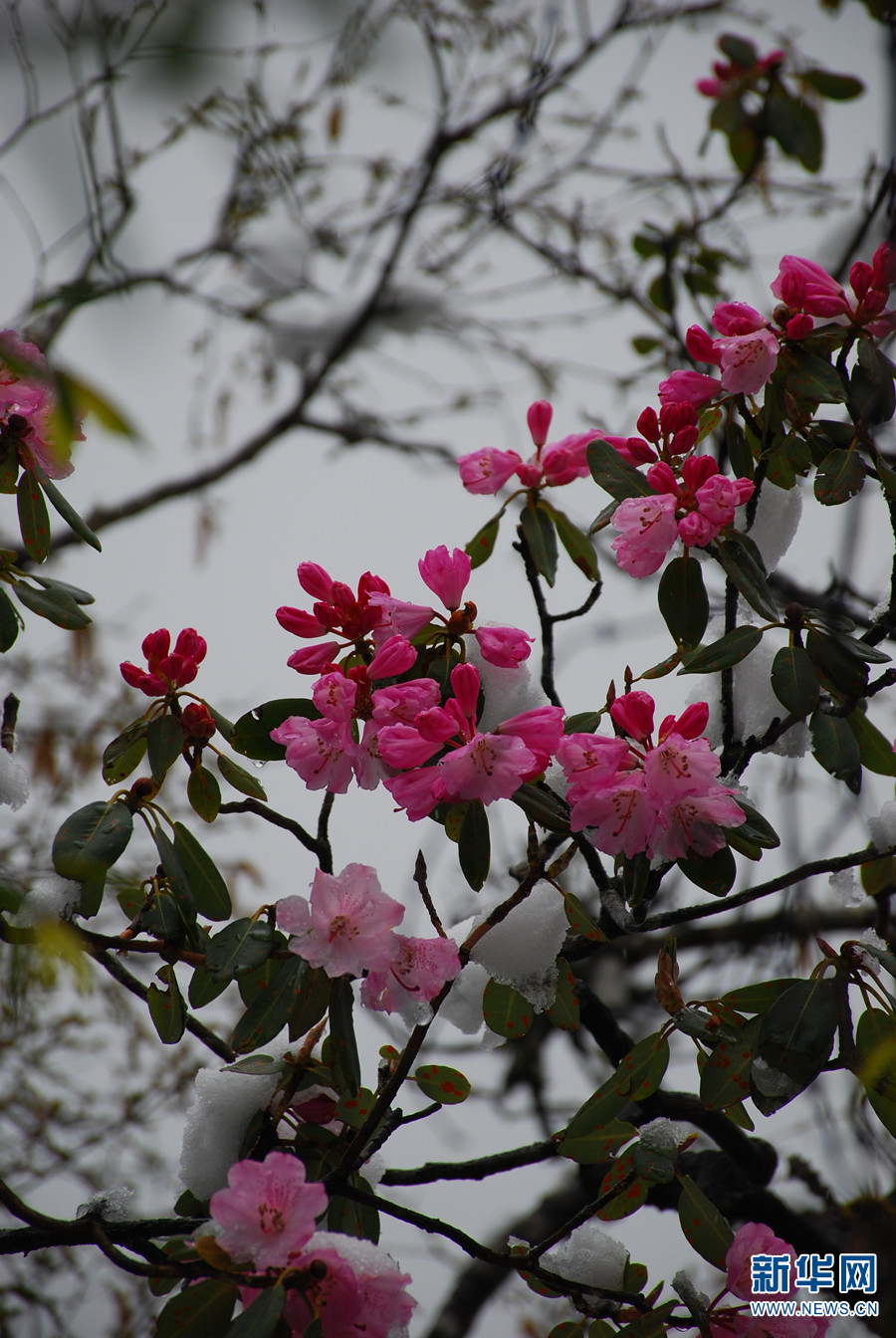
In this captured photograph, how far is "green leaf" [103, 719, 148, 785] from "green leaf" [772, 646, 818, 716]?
2.61ft

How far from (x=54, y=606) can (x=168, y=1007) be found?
56 cm

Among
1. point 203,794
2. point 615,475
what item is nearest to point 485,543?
point 615,475

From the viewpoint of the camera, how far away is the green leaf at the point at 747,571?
108 centimetres

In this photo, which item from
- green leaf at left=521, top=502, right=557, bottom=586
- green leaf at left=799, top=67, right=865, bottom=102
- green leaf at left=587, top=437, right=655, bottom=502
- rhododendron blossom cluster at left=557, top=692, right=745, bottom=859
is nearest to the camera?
rhododendron blossom cluster at left=557, top=692, right=745, bottom=859

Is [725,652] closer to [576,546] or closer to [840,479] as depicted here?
[840,479]

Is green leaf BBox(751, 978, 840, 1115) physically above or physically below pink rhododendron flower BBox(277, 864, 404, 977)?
below

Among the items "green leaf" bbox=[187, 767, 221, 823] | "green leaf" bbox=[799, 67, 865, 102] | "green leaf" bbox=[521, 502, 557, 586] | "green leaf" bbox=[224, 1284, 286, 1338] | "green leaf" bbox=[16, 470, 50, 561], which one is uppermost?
"green leaf" bbox=[799, 67, 865, 102]

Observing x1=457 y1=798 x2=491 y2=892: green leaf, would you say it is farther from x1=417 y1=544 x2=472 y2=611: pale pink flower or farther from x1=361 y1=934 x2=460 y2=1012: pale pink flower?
x1=417 y1=544 x2=472 y2=611: pale pink flower

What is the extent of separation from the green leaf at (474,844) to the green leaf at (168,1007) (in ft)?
1.33

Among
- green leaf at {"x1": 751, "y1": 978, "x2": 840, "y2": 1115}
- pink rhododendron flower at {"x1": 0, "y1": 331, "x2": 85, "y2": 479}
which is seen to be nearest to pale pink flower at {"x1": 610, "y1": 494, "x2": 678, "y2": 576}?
green leaf at {"x1": 751, "y1": 978, "x2": 840, "y2": 1115}

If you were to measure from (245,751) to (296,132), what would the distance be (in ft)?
11.1

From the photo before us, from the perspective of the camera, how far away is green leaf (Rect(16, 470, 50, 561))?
4.34 feet

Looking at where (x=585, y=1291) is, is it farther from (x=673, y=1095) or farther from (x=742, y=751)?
(x=742, y=751)

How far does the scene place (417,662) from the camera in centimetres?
114
